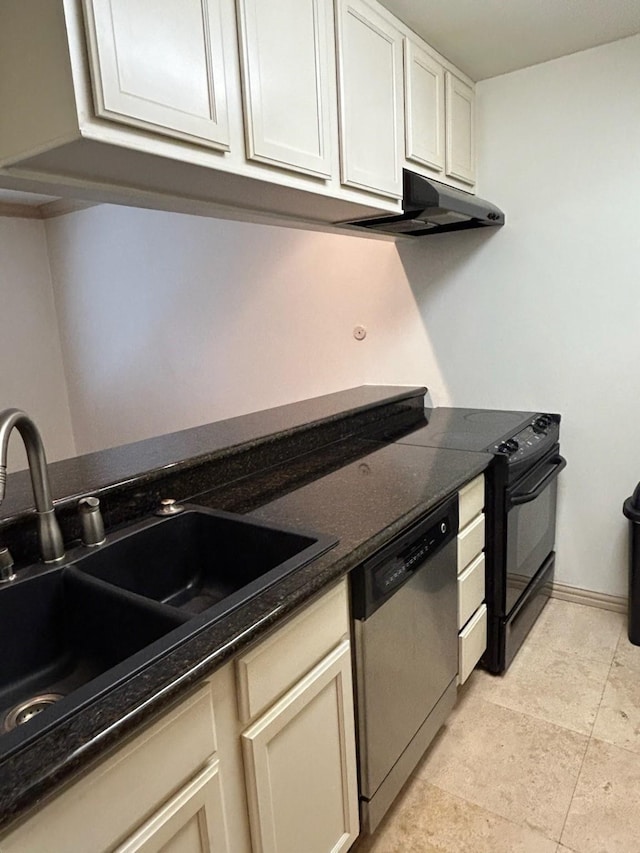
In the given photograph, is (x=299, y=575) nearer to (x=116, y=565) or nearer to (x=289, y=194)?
(x=116, y=565)

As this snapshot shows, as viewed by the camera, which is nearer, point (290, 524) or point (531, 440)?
point (290, 524)

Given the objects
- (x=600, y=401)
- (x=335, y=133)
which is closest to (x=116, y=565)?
(x=335, y=133)

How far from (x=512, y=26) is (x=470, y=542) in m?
1.88

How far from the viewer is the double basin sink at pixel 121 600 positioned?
99 cm

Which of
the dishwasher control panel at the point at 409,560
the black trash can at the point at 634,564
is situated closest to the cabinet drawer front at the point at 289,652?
the dishwasher control panel at the point at 409,560

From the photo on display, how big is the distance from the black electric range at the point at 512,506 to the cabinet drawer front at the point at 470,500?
0.06 meters

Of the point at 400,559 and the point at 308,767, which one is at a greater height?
the point at 400,559

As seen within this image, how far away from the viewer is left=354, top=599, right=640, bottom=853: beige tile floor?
1.51 m

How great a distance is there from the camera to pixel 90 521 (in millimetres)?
1295

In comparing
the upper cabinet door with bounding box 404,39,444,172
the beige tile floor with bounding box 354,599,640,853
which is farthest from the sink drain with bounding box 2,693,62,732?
the upper cabinet door with bounding box 404,39,444,172

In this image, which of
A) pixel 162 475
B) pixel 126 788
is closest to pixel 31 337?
pixel 162 475

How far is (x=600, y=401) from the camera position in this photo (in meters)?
2.48

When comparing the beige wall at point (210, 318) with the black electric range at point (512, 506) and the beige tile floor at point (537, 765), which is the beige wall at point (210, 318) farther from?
the beige tile floor at point (537, 765)

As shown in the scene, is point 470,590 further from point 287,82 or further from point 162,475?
point 287,82
